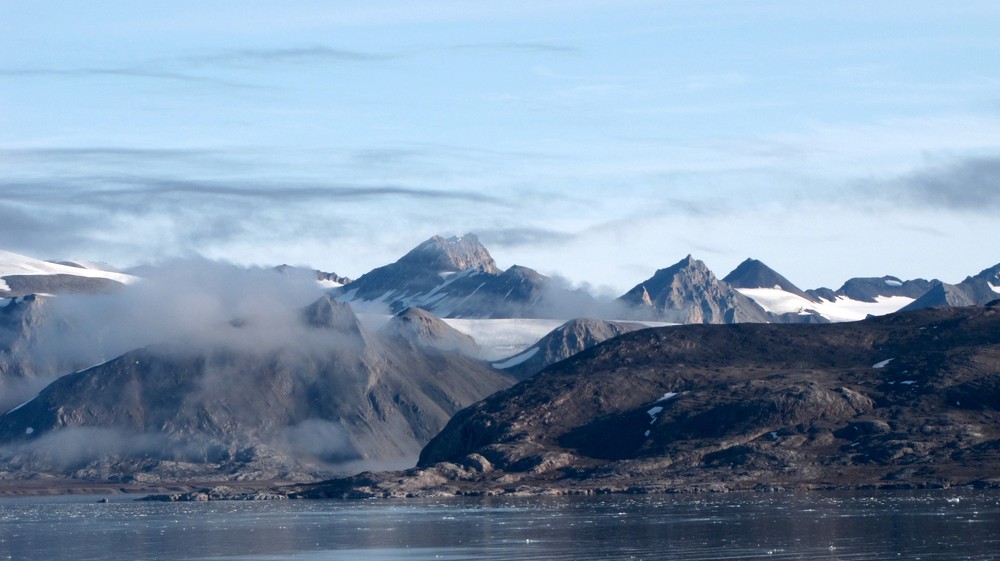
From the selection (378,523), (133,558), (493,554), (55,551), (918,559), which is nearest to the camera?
(918,559)

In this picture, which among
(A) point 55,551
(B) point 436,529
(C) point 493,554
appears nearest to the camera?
(C) point 493,554

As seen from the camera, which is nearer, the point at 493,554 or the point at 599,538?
the point at 493,554

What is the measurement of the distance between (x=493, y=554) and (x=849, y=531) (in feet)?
A: 109

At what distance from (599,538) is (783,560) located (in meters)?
31.0

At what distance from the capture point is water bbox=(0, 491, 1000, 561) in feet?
429

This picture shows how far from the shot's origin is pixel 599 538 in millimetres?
149375

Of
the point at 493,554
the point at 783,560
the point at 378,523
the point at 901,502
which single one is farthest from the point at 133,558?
the point at 901,502

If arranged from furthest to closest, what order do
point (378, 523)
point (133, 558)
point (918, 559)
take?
point (378, 523) → point (133, 558) → point (918, 559)

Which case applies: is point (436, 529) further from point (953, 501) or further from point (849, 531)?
point (953, 501)

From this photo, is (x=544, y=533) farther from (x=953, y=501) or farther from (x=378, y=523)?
(x=953, y=501)

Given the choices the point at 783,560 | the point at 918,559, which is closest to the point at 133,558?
the point at 783,560

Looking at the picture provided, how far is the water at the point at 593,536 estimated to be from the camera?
130625mm

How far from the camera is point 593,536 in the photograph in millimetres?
152250

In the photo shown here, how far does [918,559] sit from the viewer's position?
11744 cm
